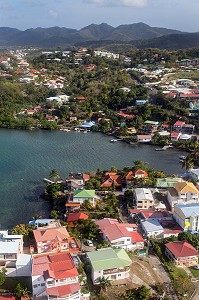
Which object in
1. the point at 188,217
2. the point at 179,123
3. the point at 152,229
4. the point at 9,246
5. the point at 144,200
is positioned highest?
the point at 179,123

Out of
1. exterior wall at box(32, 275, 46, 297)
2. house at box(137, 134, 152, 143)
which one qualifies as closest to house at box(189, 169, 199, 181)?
house at box(137, 134, 152, 143)

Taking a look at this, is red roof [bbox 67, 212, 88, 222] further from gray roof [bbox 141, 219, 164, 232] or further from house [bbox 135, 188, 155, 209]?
house [bbox 135, 188, 155, 209]

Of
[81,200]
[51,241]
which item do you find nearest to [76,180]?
[81,200]

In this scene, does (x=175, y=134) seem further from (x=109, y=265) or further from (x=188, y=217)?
(x=109, y=265)

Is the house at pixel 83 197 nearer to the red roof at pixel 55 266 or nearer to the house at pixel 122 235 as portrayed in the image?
the house at pixel 122 235

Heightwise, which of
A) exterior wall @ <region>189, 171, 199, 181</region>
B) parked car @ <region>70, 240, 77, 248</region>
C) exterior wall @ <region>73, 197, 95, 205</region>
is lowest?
parked car @ <region>70, 240, 77, 248</region>

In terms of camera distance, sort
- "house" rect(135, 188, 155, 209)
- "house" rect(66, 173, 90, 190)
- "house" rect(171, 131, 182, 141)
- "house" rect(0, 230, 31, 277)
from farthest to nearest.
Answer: "house" rect(171, 131, 182, 141) < "house" rect(66, 173, 90, 190) < "house" rect(135, 188, 155, 209) < "house" rect(0, 230, 31, 277)

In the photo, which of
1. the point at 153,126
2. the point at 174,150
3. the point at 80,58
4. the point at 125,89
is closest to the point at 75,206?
the point at 174,150
